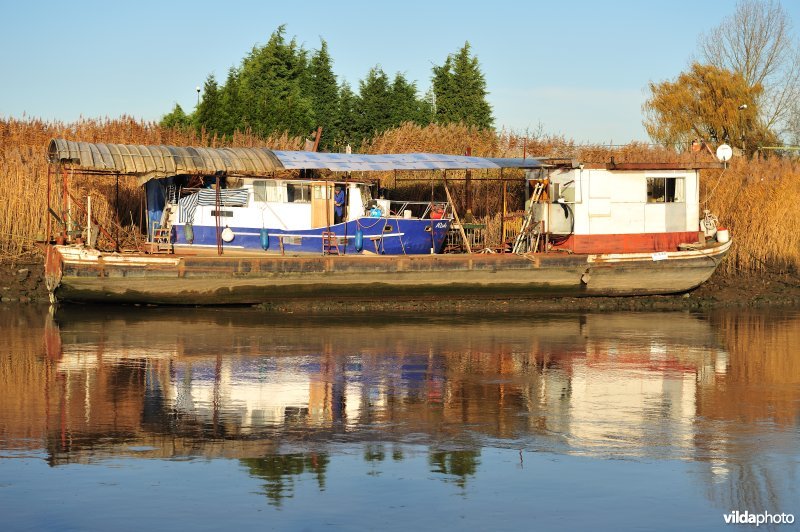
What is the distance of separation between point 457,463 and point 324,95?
157 feet

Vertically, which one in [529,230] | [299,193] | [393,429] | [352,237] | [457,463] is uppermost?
[299,193]

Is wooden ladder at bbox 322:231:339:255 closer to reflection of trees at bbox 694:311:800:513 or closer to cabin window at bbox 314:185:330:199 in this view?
cabin window at bbox 314:185:330:199

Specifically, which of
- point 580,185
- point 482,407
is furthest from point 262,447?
point 580,185

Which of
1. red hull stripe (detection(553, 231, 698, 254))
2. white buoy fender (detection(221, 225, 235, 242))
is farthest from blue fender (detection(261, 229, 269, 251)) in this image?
red hull stripe (detection(553, 231, 698, 254))

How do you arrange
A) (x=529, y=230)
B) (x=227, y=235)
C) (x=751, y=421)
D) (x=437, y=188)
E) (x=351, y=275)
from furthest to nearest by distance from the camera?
1. (x=437, y=188)
2. (x=529, y=230)
3. (x=227, y=235)
4. (x=351, y=275)
5. (x=751, y=421)

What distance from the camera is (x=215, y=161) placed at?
25.6m

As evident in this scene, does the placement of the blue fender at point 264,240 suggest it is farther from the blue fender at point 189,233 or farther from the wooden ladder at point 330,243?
the blue fender at point 189,233

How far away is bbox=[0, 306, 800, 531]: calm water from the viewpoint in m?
9.91

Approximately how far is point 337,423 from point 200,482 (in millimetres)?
2837

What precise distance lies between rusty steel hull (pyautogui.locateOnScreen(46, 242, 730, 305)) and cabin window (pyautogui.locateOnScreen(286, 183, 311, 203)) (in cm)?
181

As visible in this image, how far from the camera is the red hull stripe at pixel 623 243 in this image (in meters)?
26.7

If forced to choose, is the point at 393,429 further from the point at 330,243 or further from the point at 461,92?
the point at 461,92

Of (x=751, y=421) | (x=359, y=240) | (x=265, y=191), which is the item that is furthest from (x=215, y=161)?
(x=751, y=421)

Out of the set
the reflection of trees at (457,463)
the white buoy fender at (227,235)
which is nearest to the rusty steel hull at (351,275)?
the white buoy fender at (227,235)
